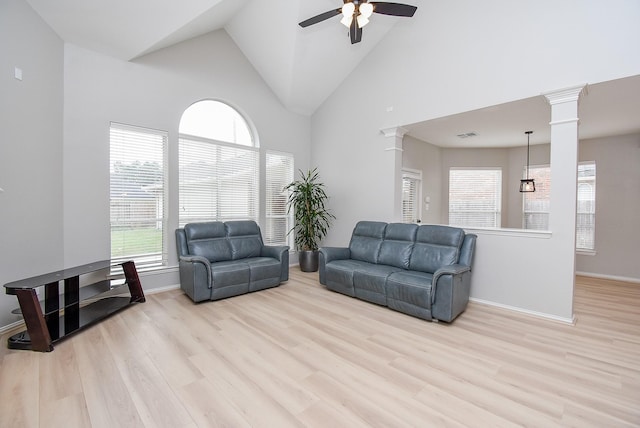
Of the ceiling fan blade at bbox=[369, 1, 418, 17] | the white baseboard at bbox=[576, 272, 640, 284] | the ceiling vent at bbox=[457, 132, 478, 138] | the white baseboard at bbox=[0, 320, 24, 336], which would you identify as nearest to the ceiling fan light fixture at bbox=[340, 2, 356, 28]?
the ceiling fan blade at bbox=[369, 1, 418, 17]

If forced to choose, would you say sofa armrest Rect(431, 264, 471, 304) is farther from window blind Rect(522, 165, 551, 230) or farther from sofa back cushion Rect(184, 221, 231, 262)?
window blind Rect(522, 165, 551, 230)

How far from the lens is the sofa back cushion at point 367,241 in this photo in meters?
4.44

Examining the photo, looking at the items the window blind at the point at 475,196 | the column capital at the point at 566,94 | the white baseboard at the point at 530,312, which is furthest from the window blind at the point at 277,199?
the column capital at the point at 566,94

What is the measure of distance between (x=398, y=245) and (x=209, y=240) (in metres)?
2.91

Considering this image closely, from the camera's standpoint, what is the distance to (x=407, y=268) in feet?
13.1

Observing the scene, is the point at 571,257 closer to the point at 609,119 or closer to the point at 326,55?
the point at 609,119

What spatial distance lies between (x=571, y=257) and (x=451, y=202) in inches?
154

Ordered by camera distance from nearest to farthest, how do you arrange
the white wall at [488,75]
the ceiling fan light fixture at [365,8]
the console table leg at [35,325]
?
the console table leg at [35,325] → the ceiling fan light fixture at [365,8] → the white wall at [488,75]

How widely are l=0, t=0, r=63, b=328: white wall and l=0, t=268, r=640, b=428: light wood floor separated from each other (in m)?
0.99

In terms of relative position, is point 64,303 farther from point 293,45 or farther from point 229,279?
point 293,45

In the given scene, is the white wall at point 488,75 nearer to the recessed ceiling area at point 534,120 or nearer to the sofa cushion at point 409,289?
the recessed ceiling area at point 534,120

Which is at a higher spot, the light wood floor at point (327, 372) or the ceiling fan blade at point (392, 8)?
the ceiling fan blade at point (392, 8)

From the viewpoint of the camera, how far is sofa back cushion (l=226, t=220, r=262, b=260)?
15.2 ft

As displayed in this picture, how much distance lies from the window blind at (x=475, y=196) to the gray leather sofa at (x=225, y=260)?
4685 mm
